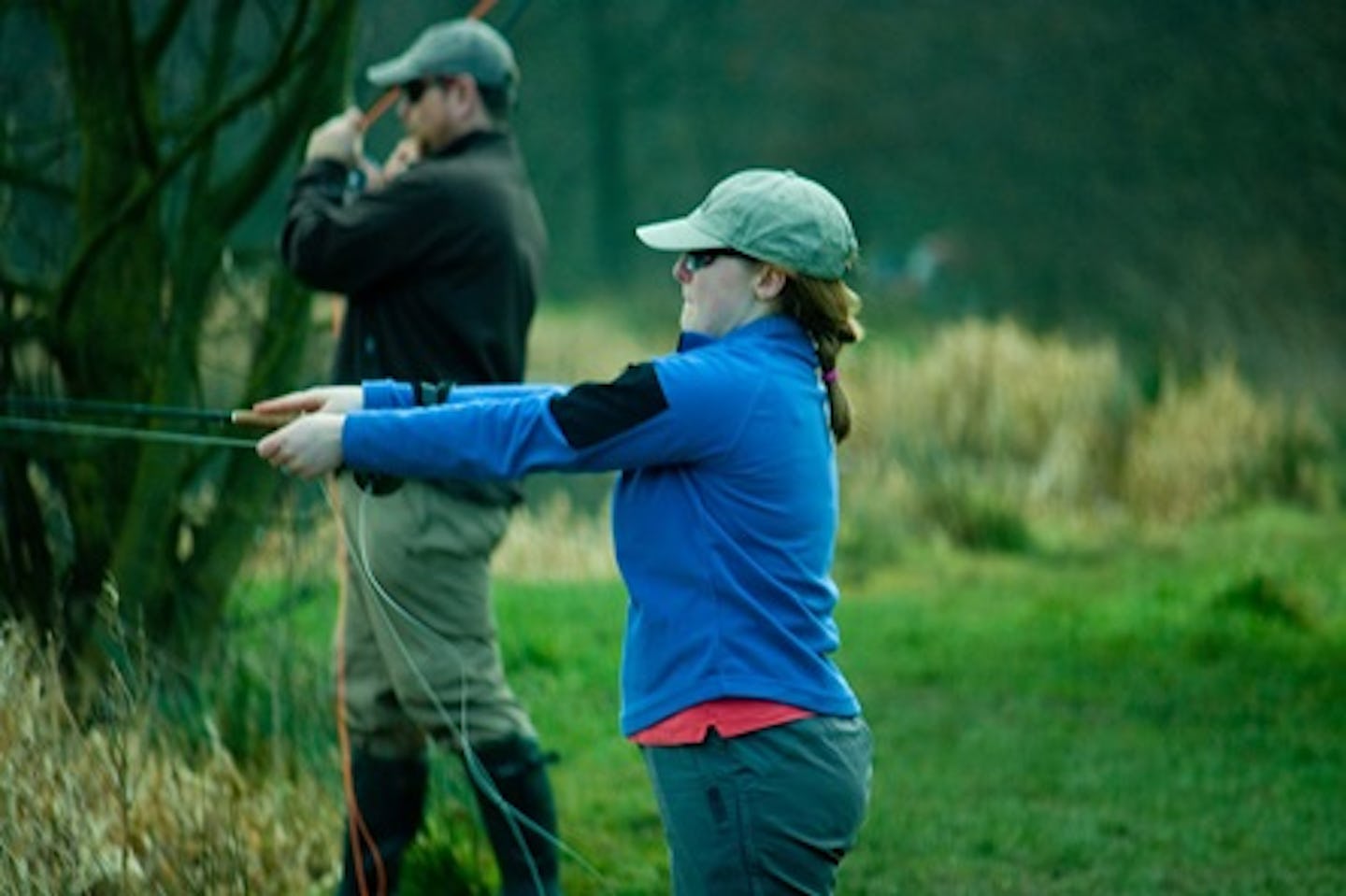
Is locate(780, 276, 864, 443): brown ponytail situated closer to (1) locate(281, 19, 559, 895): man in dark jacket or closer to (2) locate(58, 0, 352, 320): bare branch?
(1) locate(281, 19, 559, 895): man in dark jacket

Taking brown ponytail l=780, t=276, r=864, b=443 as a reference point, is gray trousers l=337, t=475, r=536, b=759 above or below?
below

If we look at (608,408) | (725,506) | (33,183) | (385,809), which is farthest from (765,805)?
(33,183)

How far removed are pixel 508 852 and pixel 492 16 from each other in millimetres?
10404

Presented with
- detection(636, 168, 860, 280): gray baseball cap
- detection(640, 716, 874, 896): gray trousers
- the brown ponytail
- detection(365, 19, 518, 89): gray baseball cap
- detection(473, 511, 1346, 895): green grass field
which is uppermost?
detection(365, 19, 518, 89): gray baseball cap

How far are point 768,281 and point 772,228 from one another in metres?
0.10

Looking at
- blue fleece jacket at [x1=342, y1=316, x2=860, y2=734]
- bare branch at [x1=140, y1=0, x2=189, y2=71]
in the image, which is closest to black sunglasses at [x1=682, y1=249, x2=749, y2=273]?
blue fleece jacket at [x1=342, y1=316, x2=860, y2=734]

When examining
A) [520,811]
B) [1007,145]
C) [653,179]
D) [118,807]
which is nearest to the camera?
[118,807]

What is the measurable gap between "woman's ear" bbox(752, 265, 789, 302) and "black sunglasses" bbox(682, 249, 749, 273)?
0.05 metres

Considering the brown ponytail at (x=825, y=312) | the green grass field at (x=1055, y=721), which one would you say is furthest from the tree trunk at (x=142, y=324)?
the brown ponytail at (x=825, y=312)

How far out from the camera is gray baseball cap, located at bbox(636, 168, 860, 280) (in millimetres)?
4102

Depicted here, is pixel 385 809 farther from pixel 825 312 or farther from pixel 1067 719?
pixel 1067 719

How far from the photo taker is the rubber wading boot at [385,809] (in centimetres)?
567

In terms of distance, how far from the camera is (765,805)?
4012mm

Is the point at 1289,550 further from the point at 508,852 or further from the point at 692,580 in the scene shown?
the point at 692,580
